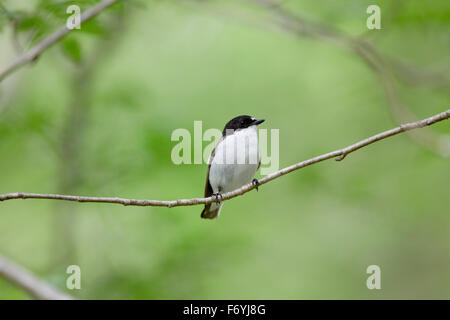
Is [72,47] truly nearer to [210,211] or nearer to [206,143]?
[210,211]

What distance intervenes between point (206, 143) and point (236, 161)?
1.43 metres

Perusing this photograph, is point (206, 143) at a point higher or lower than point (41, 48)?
higher

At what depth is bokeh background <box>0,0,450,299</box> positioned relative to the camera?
5.35 m

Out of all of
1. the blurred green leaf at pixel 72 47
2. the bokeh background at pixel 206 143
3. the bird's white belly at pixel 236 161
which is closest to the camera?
the blurred green leaf at pixel 72 47

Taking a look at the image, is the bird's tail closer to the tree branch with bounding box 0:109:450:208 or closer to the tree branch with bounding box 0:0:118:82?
the tree branch with bounding box 0:109:450:208

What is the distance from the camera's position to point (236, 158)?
4781 millimetres

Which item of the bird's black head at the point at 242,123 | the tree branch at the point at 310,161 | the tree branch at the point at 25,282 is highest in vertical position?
the bird's black head at the point at 242,123

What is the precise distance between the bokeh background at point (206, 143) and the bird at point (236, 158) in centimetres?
83

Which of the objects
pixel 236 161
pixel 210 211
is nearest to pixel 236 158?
pixel 236 161

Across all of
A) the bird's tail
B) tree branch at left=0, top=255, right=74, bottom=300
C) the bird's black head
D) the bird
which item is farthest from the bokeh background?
the bird's black head

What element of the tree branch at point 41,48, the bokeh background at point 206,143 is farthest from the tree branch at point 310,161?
the bokeh background at point 206,143

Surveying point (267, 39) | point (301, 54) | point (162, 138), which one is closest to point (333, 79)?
point (301, 54)

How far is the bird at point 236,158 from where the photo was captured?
4.79 meters

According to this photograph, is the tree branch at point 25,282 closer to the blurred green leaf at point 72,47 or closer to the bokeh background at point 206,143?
the bokeh background at point 206,143
